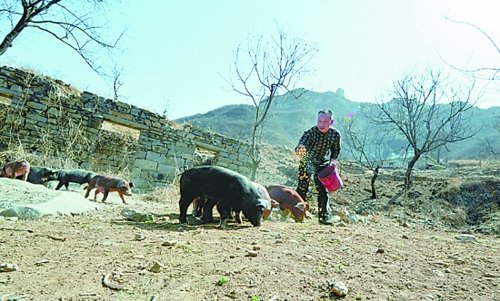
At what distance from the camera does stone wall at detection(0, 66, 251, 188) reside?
10.5 m

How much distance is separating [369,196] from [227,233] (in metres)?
A: 12.0

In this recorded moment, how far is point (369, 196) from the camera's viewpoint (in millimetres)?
15016

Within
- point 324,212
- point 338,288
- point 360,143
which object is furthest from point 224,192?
point 360,143

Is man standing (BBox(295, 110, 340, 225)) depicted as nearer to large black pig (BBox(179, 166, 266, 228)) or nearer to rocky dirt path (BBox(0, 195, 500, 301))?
large black pig (BBox(179, 166, 266, 228))

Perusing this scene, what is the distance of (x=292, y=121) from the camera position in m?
66.8

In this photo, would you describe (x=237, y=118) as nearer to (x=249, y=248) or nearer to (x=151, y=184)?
(x=151, y=184)

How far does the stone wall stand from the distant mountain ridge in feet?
104

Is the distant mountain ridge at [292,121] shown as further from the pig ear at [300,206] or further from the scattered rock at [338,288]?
the scattered rock at [338,288]

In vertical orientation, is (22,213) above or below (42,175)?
below

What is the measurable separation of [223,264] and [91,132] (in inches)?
384

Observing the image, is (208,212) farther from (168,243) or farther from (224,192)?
(168,243)

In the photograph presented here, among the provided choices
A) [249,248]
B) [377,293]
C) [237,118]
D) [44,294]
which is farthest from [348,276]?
[237,118]

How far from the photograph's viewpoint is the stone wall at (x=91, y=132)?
1050cm

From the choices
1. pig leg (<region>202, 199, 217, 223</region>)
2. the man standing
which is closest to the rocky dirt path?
pig leg (<region>202, 199, 217, 223</region>)
